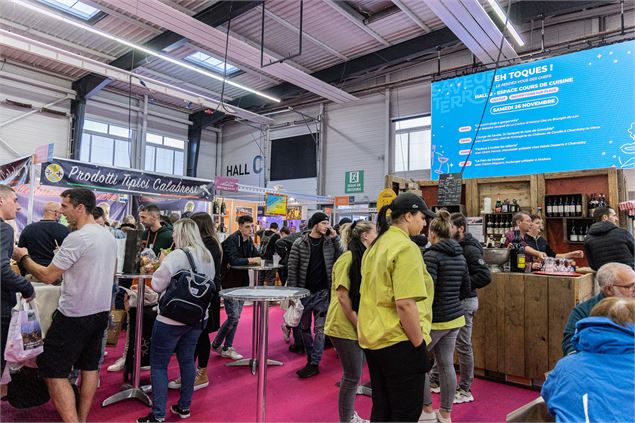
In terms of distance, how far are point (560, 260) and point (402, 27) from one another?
6.90 meters

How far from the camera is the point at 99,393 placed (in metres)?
3.34

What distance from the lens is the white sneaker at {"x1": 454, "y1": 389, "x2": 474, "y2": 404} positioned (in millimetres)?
3288

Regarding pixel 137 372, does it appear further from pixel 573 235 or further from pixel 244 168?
pixel 244 168

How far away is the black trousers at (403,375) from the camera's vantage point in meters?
1.84

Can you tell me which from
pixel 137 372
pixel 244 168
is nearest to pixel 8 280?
pixel 137 372

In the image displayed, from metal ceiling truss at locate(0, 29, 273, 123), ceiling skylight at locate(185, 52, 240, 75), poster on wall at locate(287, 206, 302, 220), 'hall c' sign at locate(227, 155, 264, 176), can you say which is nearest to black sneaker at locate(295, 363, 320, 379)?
metal ceiling truss at locate(0, 29, 273, 123)

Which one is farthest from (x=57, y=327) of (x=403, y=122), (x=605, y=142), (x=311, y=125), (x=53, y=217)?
(x=311, y=125)

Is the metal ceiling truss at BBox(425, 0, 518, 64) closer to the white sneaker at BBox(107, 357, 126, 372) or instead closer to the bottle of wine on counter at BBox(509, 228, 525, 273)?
the bottle of wine on counter at BBox(509, 228, 525, 273)

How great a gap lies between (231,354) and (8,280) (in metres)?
2.56

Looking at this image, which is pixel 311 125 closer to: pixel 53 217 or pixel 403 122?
pixel 403 122

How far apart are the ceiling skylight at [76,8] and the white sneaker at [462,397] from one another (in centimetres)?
968

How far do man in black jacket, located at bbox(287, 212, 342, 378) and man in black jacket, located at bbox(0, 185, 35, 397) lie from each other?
2.16 meters

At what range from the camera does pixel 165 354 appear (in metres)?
2.71

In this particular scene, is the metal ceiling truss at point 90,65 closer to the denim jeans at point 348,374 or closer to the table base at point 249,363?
the table base at point 249,363
